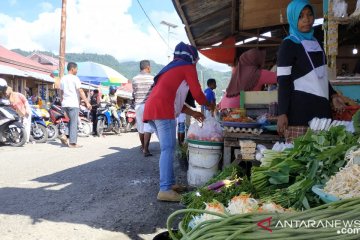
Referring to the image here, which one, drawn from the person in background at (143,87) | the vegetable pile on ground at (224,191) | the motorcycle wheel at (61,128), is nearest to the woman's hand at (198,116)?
the vegetable pile on ground at (224,191)

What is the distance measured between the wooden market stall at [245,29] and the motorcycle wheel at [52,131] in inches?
203

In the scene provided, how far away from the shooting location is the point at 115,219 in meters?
3.54

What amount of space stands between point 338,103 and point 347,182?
1.80 m

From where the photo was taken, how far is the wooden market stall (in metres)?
4.59

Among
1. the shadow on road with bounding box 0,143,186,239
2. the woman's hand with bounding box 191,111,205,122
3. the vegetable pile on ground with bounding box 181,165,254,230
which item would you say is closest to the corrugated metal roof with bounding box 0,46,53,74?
the shadow on road with bounding box 0,143,186,239

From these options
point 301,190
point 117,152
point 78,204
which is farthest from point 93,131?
point 301,190

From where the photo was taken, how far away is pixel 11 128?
898 centimetres

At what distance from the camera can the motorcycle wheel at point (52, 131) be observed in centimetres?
1073

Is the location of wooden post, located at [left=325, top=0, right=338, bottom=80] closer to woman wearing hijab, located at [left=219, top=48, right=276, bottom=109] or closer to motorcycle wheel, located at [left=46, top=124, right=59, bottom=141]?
woman wearing hijab, located at [left=219, top=48, right=276, bottom=109]

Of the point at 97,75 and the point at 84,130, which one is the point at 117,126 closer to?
the point at 84,130

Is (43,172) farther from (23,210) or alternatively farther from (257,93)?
(257,93)

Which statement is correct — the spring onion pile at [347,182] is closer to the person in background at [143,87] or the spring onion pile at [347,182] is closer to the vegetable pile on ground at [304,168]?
the vegetable pile on ground at [304,168]

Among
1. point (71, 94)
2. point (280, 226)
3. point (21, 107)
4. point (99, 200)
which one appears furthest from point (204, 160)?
point (21, 107)

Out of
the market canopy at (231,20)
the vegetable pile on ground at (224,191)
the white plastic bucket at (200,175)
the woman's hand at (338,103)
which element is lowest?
the white plastic bucket at (200,175)
